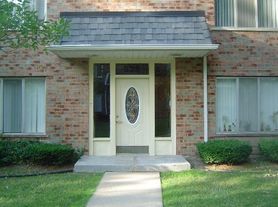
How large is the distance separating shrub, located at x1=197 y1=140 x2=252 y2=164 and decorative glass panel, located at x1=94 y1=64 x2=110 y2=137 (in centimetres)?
308

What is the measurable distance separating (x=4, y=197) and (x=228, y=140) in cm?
713

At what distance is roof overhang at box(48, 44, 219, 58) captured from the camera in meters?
12.7

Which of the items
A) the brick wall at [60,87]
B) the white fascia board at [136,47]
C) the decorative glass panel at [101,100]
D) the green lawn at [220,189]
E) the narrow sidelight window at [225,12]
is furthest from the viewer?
the narrow sidelight window at [225,12]

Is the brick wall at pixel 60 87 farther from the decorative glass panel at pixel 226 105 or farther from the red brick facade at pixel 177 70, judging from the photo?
the decorative glass panel at pixel 226 105

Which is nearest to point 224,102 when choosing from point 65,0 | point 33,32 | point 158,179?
point 158,179

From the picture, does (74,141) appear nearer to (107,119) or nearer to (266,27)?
(107,119)

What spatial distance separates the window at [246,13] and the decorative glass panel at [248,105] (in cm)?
181

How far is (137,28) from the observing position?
13.7 m

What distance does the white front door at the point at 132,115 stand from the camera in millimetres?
14414

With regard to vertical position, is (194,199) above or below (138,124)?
below

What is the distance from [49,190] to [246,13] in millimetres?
8791

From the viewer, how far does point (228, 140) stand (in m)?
13.8

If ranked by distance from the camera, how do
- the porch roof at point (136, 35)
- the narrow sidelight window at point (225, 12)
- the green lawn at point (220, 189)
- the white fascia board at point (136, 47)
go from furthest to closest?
the narrow sidelight window at point (225, 12) → the porch roof at point (136, 35) → the white fascia board at point (136, 47) → the green lawn at point (220, 189)

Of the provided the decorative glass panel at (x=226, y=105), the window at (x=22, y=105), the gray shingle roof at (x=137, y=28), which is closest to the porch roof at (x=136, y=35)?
the gray shingle roof at (x=137, y=28)
